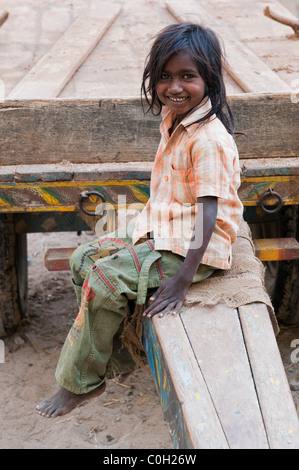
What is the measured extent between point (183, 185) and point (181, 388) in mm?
710

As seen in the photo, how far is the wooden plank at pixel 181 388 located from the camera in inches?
56.6

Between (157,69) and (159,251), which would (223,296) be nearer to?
(159,251)

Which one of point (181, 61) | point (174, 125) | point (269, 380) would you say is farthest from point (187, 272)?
point (181, 61)

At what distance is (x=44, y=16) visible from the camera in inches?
163

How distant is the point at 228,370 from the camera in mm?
1606

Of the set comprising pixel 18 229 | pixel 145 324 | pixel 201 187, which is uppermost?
pixel 201 187

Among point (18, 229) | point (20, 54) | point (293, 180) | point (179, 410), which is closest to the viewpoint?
point (179, 410)

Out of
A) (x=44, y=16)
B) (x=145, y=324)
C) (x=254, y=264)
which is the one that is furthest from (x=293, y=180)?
(x=44, y=16)

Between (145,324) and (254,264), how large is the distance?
444 mm

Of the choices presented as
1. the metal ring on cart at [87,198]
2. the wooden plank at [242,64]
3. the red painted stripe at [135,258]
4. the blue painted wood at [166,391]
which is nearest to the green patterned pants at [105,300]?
the red painted stripe at [135,258]

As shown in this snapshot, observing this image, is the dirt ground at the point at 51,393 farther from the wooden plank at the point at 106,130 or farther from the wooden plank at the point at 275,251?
the wooden plank at the point at 106,130

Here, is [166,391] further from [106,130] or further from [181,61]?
[106,130]

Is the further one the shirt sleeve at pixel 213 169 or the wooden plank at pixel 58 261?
the wooden plank at pixel 58 261

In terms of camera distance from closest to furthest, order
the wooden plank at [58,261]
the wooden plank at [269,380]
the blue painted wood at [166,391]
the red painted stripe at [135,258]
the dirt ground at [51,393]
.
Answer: the wooden plank at [269,380], the blue painted wood at [166,391], the red painted stripe at [135,258], the wooden plank at [58,261], the dirt ground at [51,393]
